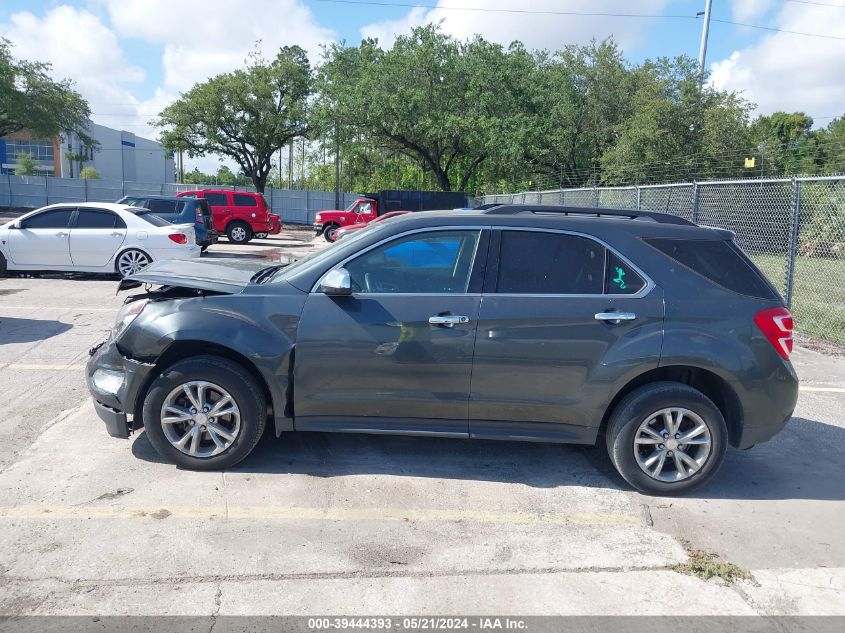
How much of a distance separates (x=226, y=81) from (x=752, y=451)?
38.7 metres

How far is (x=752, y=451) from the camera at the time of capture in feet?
17.5

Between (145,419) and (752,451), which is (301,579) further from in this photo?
(752,451)

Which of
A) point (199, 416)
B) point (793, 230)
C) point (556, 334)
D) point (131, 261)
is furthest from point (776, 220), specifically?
point (199, 416)

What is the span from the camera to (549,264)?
447 centimetres

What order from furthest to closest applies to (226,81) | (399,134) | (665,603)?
(226,81), (399,134), (665,603)

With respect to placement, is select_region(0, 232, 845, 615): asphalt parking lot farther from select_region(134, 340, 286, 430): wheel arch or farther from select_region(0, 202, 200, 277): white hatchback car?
select_region(0, 202, 200, 277): white hatchback car

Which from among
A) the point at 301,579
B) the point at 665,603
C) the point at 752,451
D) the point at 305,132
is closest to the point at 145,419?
the point at 301,579

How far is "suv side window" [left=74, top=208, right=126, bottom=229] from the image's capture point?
41.2 feet

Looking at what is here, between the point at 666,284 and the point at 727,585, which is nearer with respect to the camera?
the point at 727,585

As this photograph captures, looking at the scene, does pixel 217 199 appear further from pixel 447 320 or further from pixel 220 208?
pixel 447 320

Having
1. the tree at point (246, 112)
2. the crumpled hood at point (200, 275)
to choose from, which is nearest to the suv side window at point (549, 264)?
the crumpled hood at point (200, 275)

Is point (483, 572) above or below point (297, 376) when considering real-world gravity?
below

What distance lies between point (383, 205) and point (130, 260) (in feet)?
55.4

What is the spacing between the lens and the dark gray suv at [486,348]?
4332 millimetres
